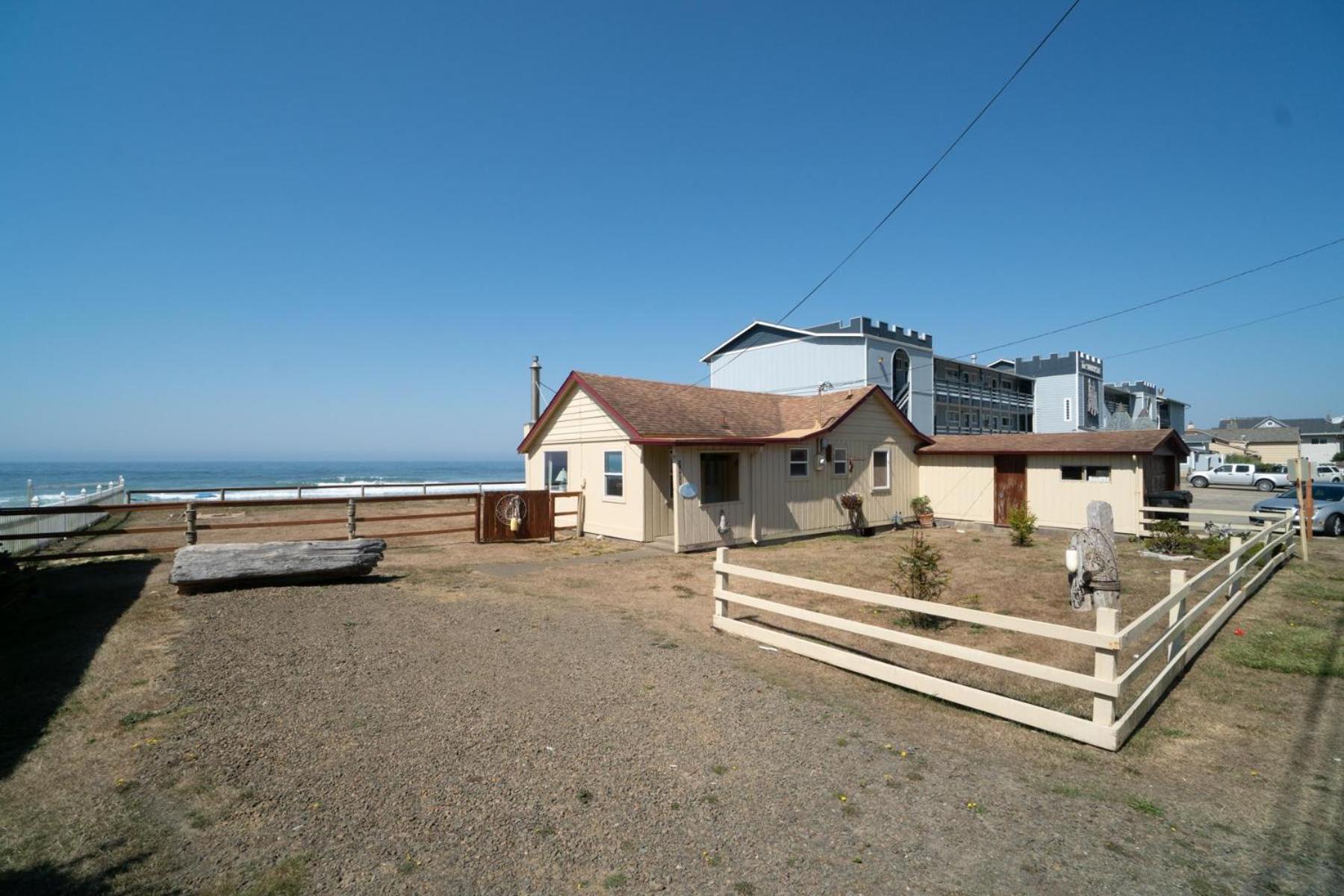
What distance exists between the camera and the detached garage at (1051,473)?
56.3 feet

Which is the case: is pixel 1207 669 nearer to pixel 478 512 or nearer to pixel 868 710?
pixel 868 710

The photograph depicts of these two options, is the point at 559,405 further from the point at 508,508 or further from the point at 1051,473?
the point at 1051,473

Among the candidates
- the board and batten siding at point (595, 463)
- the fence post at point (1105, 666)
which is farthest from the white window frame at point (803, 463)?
the fence post at point (1105, 666)

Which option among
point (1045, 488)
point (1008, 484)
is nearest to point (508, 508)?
point (1008, 484)

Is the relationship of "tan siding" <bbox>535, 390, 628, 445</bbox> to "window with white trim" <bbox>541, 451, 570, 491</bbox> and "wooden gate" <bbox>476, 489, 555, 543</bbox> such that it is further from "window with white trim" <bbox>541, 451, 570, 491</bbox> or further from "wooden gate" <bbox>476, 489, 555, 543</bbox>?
"wooden gate" <bbox>476, 489, 555, 543</bbox>

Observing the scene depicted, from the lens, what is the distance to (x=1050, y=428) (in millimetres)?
47094

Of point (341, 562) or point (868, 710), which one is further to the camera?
point (341, 562)

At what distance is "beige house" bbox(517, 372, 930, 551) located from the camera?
15258mm

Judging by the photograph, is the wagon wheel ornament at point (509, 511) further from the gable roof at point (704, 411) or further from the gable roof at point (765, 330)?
the gable roof at point (765, 330)

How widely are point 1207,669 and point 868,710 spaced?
Result: 4.19m

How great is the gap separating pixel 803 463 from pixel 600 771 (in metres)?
14.1

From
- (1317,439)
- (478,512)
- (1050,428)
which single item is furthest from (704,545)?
(1317,439)

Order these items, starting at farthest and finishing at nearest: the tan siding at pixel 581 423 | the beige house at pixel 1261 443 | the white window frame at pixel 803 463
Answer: the beige house at pixel 1261 443 → the white window frame at pixel 803 463 → the tan siding at pixel 581 423

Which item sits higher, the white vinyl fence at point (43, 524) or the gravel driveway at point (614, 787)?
the white vinyl fence at point (43, 524)
